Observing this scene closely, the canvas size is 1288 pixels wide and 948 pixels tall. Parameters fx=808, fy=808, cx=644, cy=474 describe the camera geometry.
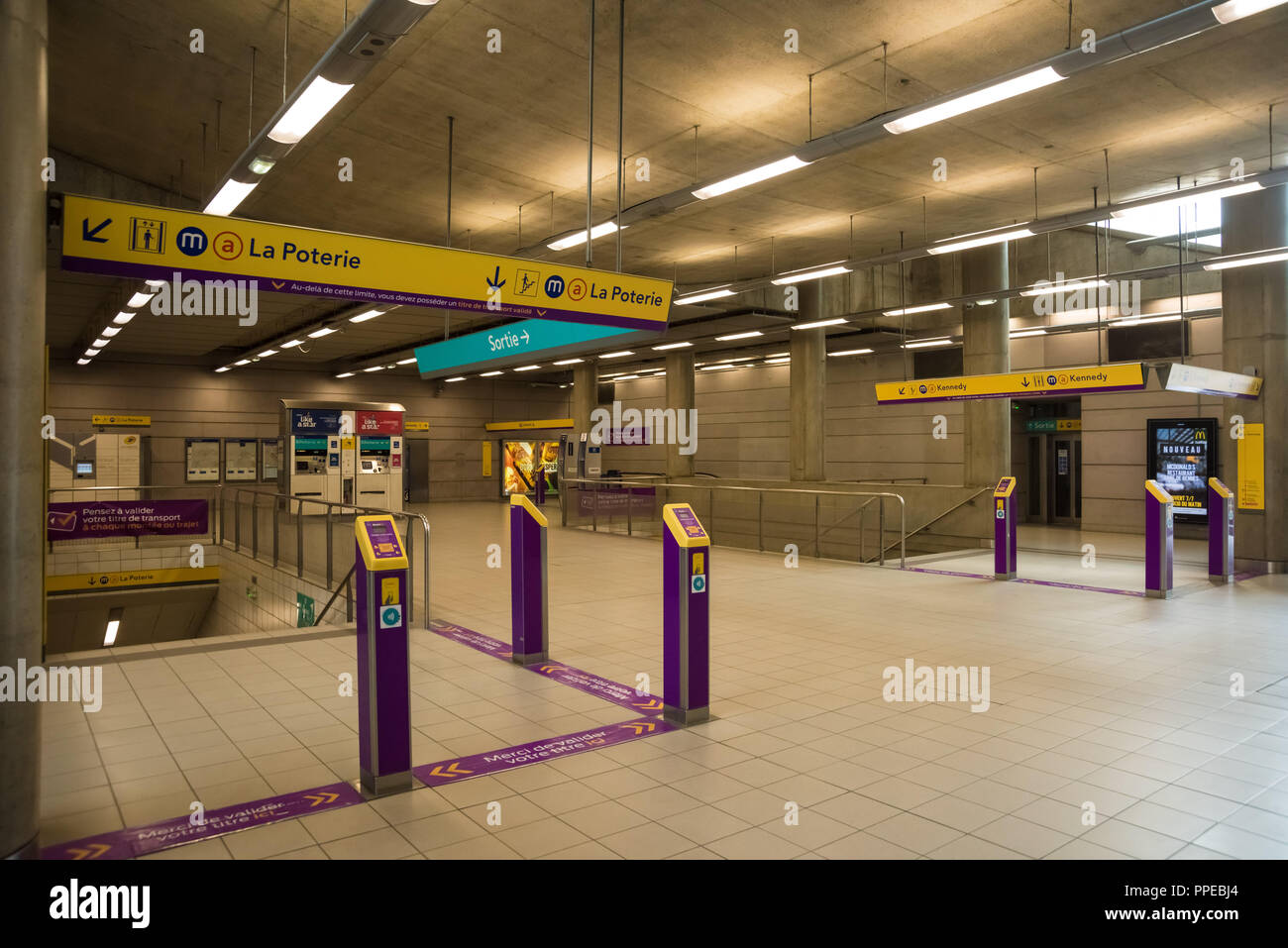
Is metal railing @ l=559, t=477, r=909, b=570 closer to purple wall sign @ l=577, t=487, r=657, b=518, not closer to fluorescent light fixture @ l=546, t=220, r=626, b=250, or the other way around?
purple wall sign @ l=577, t=487, r=657, b=518

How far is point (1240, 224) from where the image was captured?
1073cm

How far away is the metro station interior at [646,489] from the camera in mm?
3525

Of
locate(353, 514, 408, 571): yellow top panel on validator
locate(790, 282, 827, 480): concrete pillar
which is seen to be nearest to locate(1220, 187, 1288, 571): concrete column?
locate(790, 282, 827, 480): concrete pillar

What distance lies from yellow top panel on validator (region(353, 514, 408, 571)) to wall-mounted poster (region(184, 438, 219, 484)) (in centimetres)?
2105

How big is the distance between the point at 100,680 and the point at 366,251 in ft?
11.6

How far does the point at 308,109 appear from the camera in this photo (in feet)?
16.1

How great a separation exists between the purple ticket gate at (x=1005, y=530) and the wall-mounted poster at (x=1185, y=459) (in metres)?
6.69

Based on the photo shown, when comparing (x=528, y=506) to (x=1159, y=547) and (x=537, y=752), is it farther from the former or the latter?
(x=1159, y=547)

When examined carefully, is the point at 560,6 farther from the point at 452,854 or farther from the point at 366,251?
the point at 452,854

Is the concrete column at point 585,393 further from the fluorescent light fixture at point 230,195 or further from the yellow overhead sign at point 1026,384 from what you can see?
the fluorescent light fixture at point 230,195

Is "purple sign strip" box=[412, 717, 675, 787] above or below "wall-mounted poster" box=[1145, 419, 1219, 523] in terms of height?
below

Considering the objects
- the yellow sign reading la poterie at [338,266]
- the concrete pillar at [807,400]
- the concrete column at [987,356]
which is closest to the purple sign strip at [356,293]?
the yellow sign reading la poterie at [338,266]

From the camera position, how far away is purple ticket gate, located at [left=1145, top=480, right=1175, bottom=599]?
8789 millimetres

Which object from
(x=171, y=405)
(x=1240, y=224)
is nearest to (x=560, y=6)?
(x=1240, y=224)
